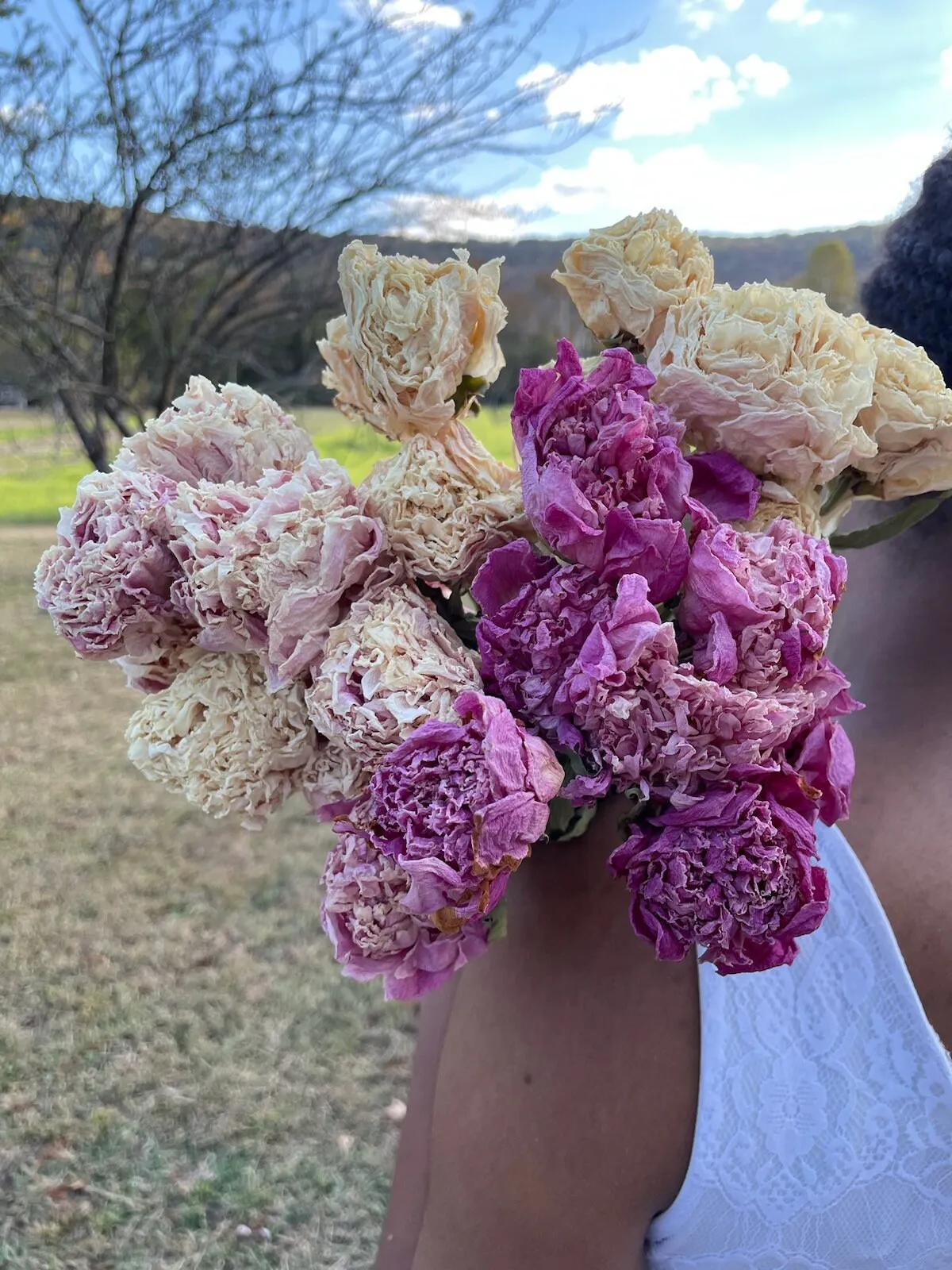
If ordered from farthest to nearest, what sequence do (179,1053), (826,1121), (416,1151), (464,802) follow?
(179,1053) < (416,1151) < (826,1121) < (464,802)

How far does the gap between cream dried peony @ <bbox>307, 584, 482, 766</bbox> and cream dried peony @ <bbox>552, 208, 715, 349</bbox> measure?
0.27 meters

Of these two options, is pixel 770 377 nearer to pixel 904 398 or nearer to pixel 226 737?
pixel 904 398

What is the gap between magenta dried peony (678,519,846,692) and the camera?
524 millimetres

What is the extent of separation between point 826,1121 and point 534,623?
0.62 metres

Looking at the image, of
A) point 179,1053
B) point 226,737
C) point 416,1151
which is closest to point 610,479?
point 226,737

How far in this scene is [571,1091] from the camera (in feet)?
2.86

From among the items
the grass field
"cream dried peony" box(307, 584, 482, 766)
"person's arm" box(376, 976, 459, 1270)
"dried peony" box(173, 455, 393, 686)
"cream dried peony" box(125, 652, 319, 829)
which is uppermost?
"dried peony" box(173, 455, 393, 686)

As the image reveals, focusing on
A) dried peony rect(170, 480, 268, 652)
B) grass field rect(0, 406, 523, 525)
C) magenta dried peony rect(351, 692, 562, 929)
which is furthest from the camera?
grass field rect(0, 406, 523, 525)

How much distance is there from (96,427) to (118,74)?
171 cm

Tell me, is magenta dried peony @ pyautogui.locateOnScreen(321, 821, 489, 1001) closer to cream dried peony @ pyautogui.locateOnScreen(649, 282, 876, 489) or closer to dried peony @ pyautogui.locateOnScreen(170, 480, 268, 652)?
dried peony @ pyautogui.locateOnScreen(170, 480, 268, 652)

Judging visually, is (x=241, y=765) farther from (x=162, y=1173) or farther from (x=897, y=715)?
(x=162, y=1173)

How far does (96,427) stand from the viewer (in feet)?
15.3

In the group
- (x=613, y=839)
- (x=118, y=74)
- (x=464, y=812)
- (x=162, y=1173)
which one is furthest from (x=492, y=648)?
(x=118, y=74)

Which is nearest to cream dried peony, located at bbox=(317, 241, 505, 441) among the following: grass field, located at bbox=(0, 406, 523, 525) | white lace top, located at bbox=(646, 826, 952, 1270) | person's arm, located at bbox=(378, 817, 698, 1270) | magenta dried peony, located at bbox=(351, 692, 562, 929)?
magenta dried peony, located at bbox=(351, 692, 562, 929)
